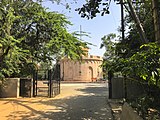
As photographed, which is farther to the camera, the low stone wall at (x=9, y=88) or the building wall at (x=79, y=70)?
the building wall at (x=79, y=70)

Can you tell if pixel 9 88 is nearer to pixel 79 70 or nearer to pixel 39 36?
pixel 39 36

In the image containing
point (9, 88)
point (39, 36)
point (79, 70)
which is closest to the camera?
point (9, 88)

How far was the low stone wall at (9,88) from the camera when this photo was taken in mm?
18062

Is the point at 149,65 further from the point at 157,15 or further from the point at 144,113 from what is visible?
the point at 144,113

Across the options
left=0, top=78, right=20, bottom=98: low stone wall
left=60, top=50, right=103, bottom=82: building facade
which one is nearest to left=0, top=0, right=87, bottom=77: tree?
left=0, top=78, right=20, bottom=98: low stone wall

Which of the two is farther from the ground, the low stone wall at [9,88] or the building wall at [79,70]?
the building wall at [79,70]

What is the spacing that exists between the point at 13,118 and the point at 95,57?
144 feet

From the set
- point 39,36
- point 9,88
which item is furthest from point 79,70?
point 9,88

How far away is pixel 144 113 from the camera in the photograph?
5750 mm

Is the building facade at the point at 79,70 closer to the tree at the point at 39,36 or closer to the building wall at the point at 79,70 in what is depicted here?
the building wall at the point at 79,70

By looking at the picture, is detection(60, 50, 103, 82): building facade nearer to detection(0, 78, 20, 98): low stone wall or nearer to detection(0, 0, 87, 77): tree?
detection(0, 0, 87, 77): tree

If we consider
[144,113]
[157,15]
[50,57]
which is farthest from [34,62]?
[157,15]

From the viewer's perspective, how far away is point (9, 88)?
717 inches

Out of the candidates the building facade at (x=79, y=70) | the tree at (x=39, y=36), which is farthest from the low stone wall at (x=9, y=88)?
the building facade at (x=79, y=70)
